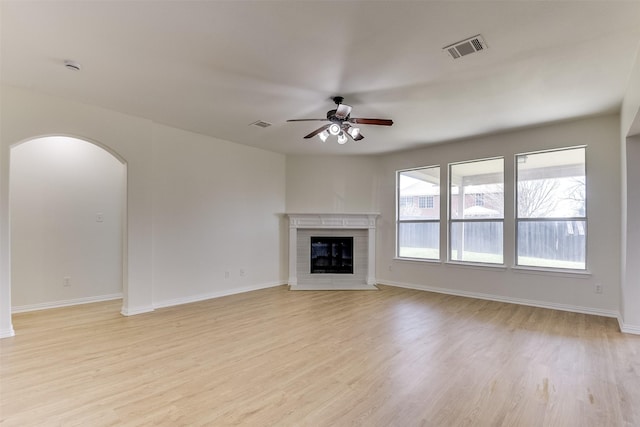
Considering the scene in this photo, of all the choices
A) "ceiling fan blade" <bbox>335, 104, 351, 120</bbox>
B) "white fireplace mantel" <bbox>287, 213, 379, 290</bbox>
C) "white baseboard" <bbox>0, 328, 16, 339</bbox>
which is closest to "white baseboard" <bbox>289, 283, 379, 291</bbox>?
"white fireplace mantel" <bbox>287, 213, 379, 290</bbox>

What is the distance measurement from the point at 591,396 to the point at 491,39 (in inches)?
113

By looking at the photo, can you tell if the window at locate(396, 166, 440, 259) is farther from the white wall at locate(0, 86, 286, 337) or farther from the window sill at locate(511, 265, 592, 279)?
the white wall at locate(0, 86, 286, 337)

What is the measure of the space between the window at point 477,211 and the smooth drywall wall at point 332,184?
164 cm

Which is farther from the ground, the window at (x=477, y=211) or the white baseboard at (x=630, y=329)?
the window at (x=477, y=211)

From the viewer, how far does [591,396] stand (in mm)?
2324

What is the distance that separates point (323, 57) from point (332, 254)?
15.0 feet

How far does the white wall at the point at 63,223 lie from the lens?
172 inches

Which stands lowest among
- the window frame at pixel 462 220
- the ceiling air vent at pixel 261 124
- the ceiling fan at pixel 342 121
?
the window frame at pixel 462 220

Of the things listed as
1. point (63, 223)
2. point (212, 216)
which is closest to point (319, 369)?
point (212, 216)

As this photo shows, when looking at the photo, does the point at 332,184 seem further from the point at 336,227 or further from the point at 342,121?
the point at 342,121

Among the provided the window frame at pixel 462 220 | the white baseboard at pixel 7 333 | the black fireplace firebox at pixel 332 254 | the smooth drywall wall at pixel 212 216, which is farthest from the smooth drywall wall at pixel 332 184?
the white baseboard at pixel 7 333

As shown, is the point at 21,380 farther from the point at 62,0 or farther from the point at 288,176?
the point at 288,176

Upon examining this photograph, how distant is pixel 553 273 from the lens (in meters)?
4.66

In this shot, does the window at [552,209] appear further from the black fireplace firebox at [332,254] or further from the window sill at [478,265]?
the black fireplace firebox at [332,254]
